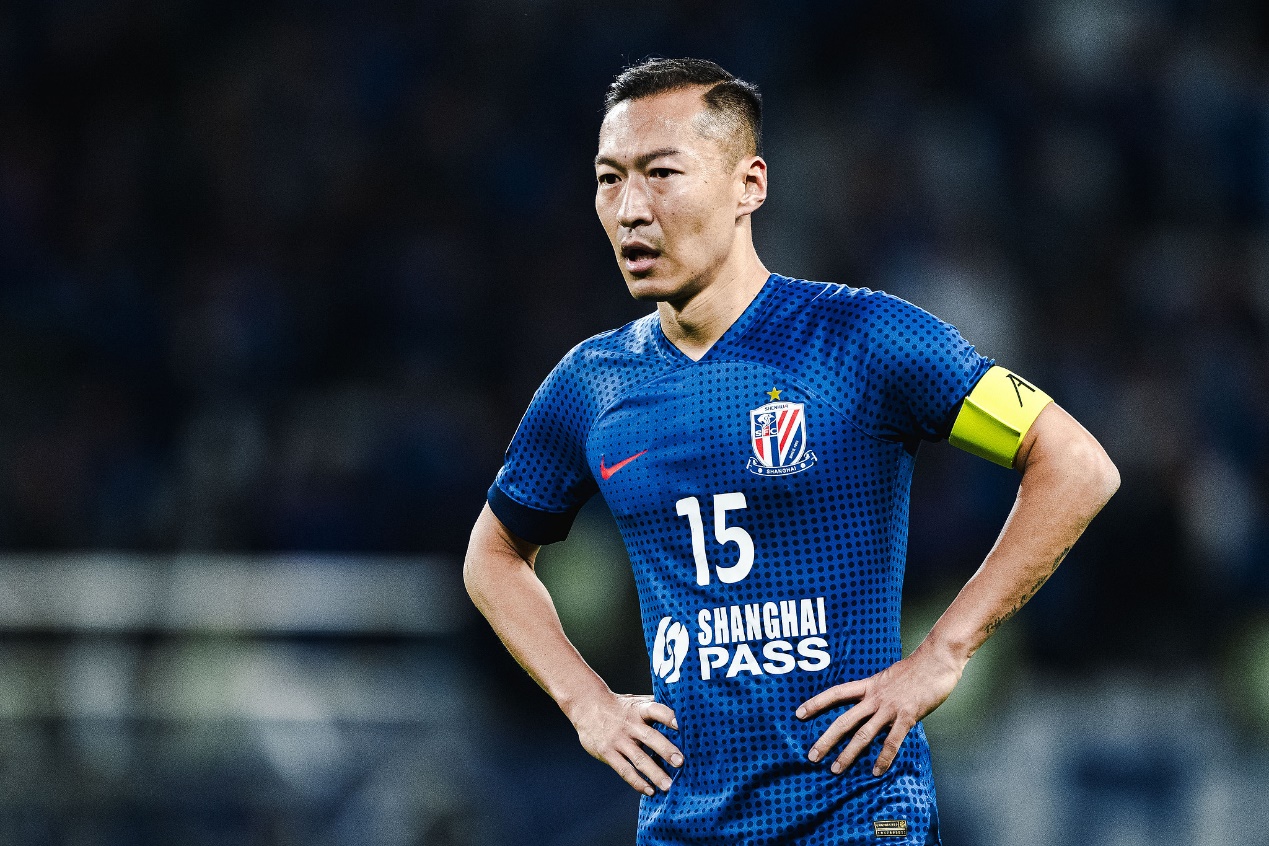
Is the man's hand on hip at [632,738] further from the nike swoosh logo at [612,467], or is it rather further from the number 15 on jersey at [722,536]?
the nike swoosh logo at [612,467]

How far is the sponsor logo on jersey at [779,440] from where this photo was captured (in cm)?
324

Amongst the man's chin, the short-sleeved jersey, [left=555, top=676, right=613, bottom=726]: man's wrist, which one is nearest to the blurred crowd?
[left=555, top=676, right=613, bottom=726]: man's wrist

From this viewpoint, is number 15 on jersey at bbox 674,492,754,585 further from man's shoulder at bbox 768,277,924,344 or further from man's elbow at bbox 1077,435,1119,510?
man's elbow at bbox 1077,435,1119,510

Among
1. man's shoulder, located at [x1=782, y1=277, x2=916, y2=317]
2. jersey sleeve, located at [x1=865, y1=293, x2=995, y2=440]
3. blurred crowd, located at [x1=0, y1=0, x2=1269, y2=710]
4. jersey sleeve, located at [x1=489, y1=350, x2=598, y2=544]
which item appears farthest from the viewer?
blurred crowd, located at [x1=0, y1=0, x2=1269, y2=710]

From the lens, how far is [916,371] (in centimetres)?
321

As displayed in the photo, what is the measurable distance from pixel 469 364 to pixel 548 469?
7.24m

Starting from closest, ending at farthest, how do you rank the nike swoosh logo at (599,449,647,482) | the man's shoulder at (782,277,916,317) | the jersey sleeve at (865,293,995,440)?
the jersey sleeve at (865,293,995,440)
the man's shoulder at (782,277,916,317)
the nike swoosh logo at (599,449,647,482)

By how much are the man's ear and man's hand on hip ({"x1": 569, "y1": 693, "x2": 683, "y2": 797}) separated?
108 centimetres

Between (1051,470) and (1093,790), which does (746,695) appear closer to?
(1051,470)

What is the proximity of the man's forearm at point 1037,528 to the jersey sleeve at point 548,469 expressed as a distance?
0.93 metres

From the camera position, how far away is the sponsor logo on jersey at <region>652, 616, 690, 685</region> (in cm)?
328

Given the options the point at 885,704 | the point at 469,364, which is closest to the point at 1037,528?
the point at 885,704

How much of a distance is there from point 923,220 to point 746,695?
26.3ft

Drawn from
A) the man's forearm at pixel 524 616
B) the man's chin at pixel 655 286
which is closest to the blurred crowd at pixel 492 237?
the man's forearm at pixel 524 616
